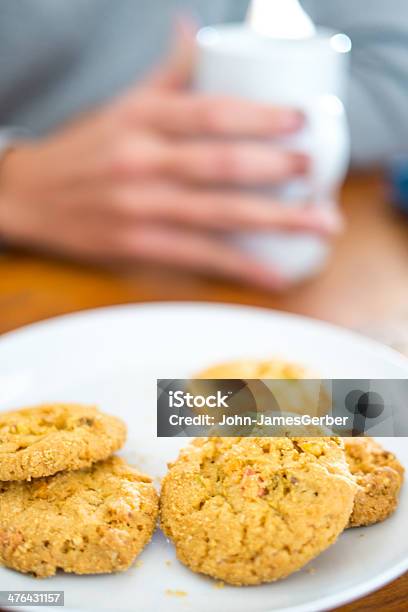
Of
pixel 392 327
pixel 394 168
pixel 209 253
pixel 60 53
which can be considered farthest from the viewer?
pixel 60 53

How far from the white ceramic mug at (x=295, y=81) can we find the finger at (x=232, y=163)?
24 mm

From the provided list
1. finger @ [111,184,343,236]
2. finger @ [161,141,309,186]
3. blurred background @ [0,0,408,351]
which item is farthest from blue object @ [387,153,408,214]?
finger @ [161,141,309,186]

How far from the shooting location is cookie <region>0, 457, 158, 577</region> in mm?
380

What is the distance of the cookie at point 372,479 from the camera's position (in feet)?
1.35

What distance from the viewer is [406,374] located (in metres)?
0.55

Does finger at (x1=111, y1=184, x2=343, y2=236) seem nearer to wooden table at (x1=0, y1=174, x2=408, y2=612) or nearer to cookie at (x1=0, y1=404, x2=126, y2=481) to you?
wooden table at (x1=0, y1=174, x2=408, y2=612)

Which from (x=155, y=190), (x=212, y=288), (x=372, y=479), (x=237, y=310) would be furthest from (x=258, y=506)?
(x=155, y=190)

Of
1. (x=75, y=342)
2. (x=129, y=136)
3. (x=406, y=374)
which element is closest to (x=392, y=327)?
(x=406, y=374)

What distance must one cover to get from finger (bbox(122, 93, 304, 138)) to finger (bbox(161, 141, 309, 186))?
2 centimetres

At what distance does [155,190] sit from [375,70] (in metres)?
0.52

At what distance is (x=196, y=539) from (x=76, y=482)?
0.28 ft

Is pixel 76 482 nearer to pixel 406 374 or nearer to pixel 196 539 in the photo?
pixel 196 539

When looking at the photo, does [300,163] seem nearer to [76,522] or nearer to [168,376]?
[168,376]

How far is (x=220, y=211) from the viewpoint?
2.90 feet
